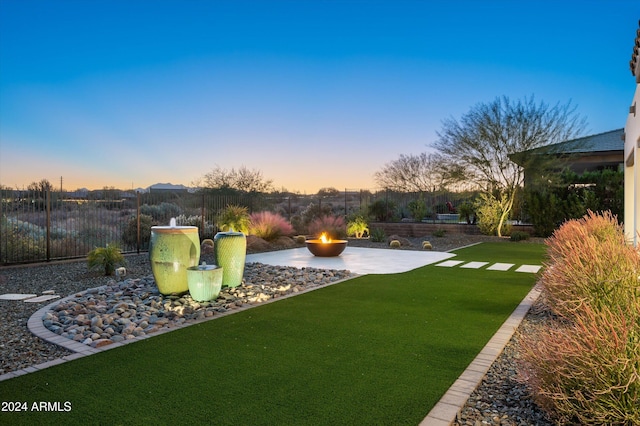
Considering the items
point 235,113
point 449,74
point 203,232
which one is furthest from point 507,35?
point 203,232

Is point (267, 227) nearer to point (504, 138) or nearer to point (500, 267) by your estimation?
point (500, 267)

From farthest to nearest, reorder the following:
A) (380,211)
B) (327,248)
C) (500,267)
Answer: (380,211)
(327,248)
(500,267)

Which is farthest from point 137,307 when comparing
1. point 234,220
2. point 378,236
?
point 378,236

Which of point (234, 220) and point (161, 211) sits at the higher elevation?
point (161, 211)

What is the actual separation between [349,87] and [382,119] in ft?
10.3

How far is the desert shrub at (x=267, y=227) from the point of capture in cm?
1350

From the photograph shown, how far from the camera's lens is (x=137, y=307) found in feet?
17.4

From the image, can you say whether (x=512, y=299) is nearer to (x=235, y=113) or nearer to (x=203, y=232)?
(x=203, y=232)

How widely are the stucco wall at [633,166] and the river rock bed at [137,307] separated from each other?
487 cm

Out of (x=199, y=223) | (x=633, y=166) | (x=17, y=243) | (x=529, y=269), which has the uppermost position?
(x=633, y=166)

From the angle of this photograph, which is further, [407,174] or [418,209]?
[407,174]

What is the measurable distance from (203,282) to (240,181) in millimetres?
16145

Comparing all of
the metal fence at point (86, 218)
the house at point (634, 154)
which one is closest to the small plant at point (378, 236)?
the metal fence at point (86, 218)

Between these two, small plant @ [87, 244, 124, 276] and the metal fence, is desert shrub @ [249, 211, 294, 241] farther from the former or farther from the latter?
small plant @ [87, 244, 124, 276]
